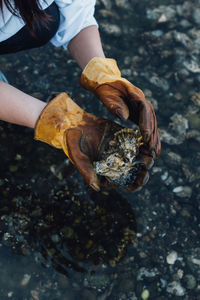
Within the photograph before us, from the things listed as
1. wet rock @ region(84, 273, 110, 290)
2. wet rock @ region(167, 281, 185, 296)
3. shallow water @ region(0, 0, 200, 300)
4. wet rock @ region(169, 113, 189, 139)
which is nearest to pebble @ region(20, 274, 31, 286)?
shallow water @ region(0, 0, 200, 300)

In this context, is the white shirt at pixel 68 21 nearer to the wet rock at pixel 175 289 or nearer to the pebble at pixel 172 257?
the pebble at pixel 172 257

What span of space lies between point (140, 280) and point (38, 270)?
80 centimetres

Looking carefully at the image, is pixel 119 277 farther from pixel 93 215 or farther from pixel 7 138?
pixel 7 138

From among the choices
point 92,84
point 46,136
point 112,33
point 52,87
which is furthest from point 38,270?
point 112,33

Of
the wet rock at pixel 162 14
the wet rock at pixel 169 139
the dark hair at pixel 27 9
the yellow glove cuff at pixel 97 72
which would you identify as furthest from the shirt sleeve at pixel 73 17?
the wet rock at pixel 162 14

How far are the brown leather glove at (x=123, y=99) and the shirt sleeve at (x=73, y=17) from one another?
0.38 meters

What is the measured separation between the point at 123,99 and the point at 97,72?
29cm

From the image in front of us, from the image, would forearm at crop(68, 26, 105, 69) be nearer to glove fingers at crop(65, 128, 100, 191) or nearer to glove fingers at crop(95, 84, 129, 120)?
glove fingers at crop(95, 84, 129, 120)

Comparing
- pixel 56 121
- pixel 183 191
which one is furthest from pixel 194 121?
pixel 56 121

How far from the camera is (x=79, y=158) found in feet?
6.69

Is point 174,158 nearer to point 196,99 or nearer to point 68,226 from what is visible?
point 196,99

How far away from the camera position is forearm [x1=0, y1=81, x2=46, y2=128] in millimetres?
2053

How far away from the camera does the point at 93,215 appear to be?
2.48 metres

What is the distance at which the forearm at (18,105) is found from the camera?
Result: 6.73 ft
